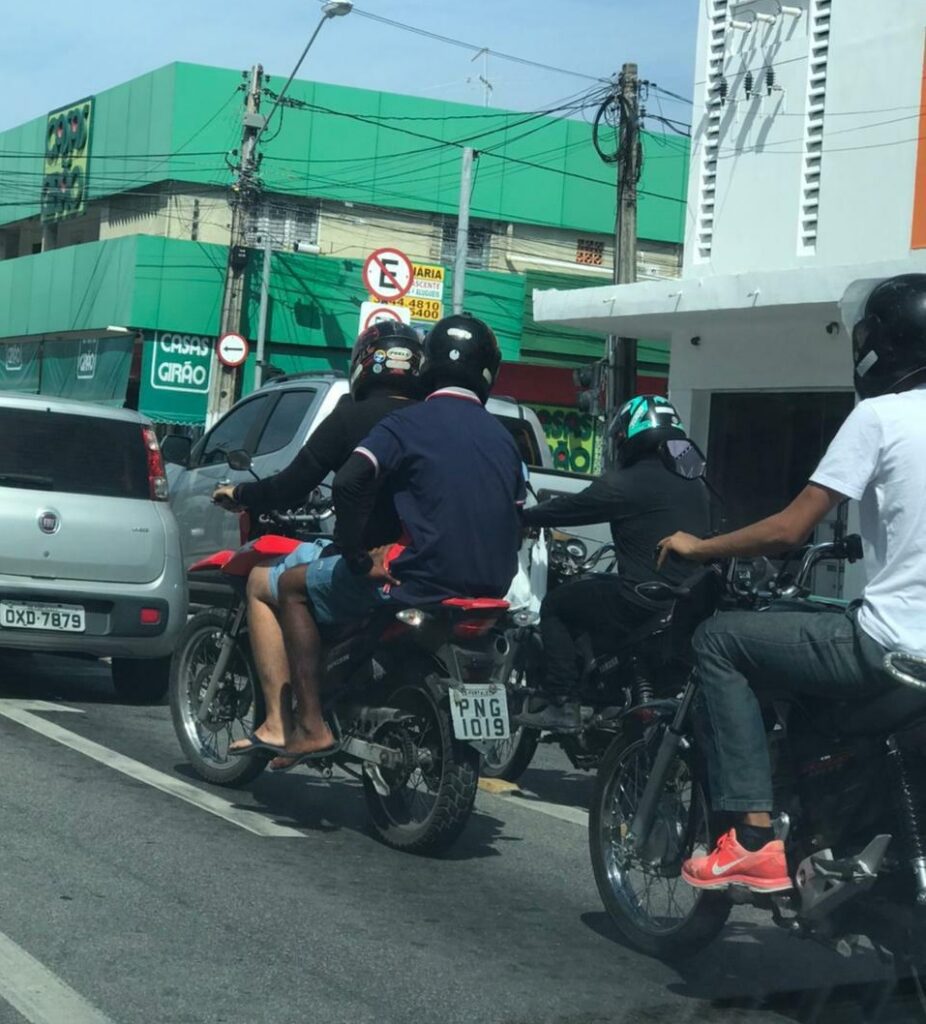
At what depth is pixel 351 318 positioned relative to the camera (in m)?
34.7

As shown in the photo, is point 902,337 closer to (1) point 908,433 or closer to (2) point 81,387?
(1) point 908,433

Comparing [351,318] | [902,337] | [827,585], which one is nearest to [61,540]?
[902,337]

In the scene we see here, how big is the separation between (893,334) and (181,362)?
3020 centimetres

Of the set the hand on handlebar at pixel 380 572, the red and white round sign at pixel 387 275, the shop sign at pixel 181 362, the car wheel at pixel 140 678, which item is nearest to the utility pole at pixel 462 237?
the red and white round sign at pixel 387 275

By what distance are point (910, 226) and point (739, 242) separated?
243 cm

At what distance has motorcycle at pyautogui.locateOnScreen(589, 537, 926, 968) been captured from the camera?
397 centimetres

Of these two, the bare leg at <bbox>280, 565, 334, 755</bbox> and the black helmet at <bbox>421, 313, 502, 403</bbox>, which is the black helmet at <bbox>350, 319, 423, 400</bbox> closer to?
the black helmet at <bbox>421, 313, 502, 403</bbox>

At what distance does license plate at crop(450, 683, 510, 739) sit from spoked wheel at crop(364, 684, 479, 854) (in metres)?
0.10

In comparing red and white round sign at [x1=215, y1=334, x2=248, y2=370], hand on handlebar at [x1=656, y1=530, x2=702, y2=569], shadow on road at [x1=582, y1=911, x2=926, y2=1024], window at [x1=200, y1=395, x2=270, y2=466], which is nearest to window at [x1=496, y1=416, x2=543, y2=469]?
window at [x1=200, y1=395, x2=270, y2=466]

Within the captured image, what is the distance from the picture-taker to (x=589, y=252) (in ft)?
123

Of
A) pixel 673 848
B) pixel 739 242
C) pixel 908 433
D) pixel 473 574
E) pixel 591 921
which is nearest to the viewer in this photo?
pixel 908 433

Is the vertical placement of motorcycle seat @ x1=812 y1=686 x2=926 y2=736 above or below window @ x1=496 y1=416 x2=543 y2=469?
below

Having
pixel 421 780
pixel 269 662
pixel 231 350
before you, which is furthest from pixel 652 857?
pixel 231 350

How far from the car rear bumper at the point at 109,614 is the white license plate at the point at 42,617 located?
0.02 meters
